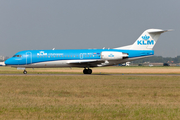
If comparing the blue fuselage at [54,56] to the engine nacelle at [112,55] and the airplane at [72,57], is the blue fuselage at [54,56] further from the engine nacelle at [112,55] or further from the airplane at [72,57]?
the engine nacelle at [112,55]

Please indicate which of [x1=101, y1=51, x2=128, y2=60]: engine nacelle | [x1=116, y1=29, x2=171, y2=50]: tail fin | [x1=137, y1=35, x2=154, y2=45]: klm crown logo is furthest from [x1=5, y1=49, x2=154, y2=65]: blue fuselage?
[x1=137, y1=35, x2=154, y2=45]: klm crown logo

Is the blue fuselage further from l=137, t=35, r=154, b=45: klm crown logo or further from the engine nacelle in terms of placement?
l=137, t=35, r=154, b=45: klm crown logo

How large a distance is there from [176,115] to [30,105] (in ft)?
21.5

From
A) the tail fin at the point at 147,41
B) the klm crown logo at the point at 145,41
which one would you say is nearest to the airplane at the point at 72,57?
the tail fin at the point at 147,41

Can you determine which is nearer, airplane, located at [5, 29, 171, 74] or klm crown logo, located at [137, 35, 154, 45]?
airplane, located at [5, 29, 171, 74]

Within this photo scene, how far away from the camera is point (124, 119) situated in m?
9.38

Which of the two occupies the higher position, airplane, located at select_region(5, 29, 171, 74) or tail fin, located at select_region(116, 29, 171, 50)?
tail fin, located at select_region(116, 29, 171, 50)

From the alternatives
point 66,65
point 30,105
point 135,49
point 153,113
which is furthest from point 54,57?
point 153,113

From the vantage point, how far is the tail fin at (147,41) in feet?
137

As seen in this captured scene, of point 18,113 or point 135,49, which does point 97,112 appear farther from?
point 135,49

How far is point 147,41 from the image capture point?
1652 inches

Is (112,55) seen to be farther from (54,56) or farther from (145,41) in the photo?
(54,56)

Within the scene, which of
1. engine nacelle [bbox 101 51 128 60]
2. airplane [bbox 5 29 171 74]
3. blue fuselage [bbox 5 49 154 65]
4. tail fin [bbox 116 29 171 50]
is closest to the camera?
engine nacelle [bbox 101 51 128 60]

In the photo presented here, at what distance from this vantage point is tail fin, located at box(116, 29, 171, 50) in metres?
41.8
